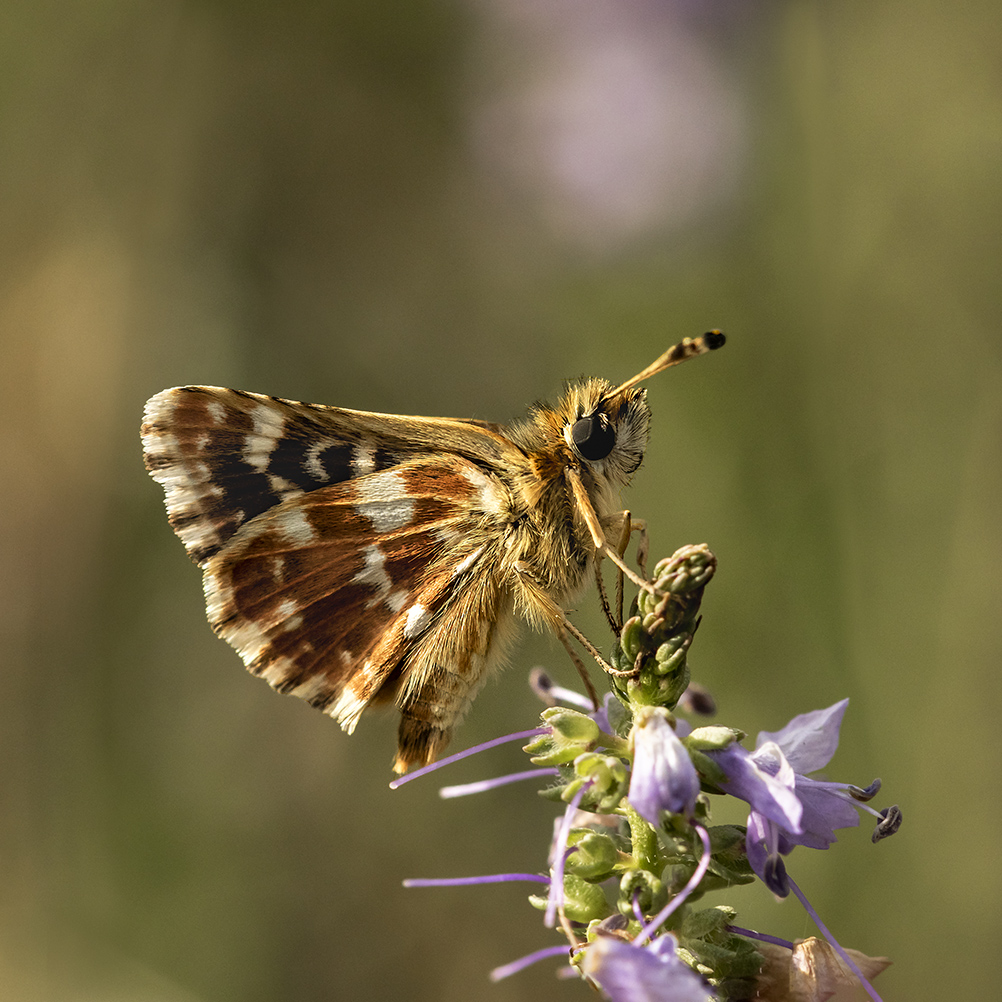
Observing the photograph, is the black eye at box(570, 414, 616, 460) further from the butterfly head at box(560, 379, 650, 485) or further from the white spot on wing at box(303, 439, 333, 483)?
the white spot on wing at box(303, 439, 333, 483)

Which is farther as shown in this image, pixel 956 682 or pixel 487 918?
pixel 487 918

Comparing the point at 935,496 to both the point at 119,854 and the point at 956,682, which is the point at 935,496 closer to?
the point at 956,682

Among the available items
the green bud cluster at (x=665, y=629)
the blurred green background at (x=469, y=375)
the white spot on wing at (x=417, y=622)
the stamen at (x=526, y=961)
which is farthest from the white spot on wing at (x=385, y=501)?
the blurred green background at (x=469, y=375)

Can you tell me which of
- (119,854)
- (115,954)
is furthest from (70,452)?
(115,954)

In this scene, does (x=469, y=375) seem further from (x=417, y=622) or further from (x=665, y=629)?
(x=665, y=629)

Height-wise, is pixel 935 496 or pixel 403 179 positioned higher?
pixel 403 179

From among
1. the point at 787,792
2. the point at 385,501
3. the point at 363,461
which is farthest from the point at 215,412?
the point at 787,792

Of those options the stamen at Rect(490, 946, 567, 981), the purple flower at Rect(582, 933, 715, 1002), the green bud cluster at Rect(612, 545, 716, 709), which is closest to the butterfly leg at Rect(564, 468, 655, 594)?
the green bud cluster at Rect(612, 545, 716, 709)
